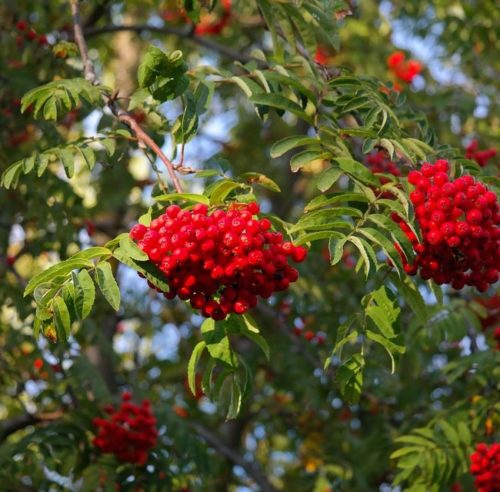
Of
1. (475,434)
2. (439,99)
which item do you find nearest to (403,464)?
(475,434)

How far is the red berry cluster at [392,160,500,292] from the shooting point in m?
3.18

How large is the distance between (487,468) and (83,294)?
2.07 m

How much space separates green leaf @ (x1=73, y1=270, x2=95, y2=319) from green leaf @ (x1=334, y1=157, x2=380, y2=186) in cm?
92

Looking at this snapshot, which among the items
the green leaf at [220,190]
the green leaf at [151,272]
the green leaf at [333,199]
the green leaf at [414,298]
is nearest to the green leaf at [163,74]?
the green leaf at [220,190]

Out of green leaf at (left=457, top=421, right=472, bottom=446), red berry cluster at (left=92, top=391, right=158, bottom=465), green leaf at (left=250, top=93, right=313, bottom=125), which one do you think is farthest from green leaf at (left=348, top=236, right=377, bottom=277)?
red berry cluster at (left=92, top=391, right=158, bottom=465)

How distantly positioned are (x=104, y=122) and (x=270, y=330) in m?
3.05

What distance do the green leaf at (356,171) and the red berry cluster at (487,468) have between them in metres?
1.52

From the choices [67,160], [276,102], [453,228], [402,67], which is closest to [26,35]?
[67,160]

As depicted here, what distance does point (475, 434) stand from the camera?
476cm

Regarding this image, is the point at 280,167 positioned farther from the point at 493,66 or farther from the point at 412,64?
the point at 493,66

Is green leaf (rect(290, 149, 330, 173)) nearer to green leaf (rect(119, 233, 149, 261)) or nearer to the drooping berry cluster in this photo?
green leaf (rect(119, 233, 149, 261))

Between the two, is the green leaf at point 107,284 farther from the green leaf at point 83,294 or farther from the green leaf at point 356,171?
the green leaf at point 356,171

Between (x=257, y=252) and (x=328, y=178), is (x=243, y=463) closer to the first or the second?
(x=328, y=178)

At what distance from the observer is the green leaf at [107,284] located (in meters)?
3.06
